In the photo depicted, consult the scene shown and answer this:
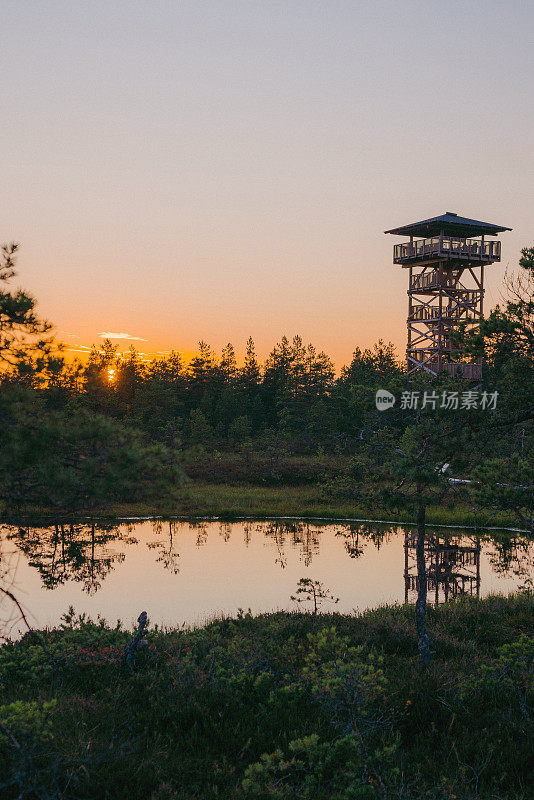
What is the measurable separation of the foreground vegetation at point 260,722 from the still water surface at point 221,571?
3.40m

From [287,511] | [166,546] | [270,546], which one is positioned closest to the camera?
[270,546]

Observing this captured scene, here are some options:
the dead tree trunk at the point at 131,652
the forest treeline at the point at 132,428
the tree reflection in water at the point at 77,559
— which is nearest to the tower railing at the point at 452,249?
the tree reflection in water at the point at 77,559

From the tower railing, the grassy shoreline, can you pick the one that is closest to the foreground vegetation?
the grassy shoreline

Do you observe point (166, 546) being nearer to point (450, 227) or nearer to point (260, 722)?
point (260, 722)

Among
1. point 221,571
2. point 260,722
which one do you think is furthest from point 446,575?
point 260,722

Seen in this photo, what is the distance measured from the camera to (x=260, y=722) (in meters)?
8.39

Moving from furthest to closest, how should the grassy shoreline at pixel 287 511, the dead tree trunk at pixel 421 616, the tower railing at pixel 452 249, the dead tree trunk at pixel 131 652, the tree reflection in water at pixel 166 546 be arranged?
the tower railing at pixel 452 249
the grassy shoreline at pixel 287 511
the tree reflection in water at pixel 166 546
the dead tree trunk at pixel 421 616
the dead tree trunk at pixel 131 652

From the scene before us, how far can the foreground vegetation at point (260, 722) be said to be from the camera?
6.53 meters

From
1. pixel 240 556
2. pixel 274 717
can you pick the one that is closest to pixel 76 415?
pixel 274 717

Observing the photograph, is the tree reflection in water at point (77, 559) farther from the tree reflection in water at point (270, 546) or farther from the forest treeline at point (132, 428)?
the forest treeline at point (132, 428)

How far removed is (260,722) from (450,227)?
141 feet

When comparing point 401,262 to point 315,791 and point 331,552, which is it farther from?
point 315,791

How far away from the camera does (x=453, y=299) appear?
43938 millimetres

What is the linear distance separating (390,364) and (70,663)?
77681 mm
